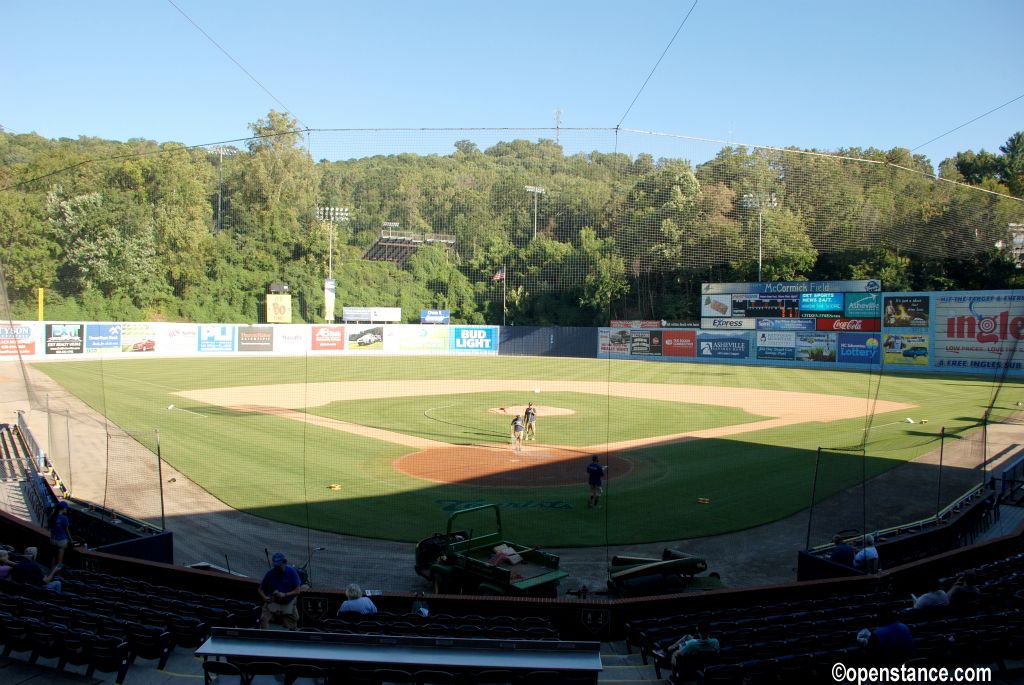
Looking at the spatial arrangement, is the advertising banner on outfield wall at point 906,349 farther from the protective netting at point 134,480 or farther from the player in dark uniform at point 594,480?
the protective netting at point 134,480

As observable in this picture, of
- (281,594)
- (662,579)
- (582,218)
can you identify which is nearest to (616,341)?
(582,218)

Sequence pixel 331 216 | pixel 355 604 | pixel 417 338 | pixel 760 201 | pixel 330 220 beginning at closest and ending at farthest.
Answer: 1. pixel 355 604
2. pixel 760 201
3. pixel 331 216
4. pixel 330 220
5. pixel 417 338

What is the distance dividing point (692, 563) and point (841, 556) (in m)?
2.12

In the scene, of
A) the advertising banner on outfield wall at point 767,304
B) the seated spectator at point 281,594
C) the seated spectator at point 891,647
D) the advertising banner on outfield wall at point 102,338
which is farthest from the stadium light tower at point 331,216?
the advertising banner on outfield wall at point 102,338

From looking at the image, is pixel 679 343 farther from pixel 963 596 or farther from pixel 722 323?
pixel 963 596

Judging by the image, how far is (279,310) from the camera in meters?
49.0

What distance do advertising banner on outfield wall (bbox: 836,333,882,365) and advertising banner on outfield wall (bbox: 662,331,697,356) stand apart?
33.2 feet

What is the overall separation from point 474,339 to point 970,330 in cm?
3357

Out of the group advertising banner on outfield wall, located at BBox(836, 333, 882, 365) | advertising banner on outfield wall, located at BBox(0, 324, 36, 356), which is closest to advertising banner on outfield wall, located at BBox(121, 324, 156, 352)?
advertising banner on outfield wall, located at BBox(0, 324, 36, 356)

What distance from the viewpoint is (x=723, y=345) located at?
5225 cm

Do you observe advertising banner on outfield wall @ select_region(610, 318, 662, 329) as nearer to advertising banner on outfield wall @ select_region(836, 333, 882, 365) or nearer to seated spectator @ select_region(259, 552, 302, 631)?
advertising banner on outfield wall @ select_region(836, 333, 882, 365)

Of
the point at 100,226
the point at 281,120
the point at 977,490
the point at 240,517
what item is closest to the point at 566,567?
the point at 240,517

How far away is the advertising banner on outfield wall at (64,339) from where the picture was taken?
46.9 m

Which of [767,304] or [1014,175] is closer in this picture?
[767,304]
